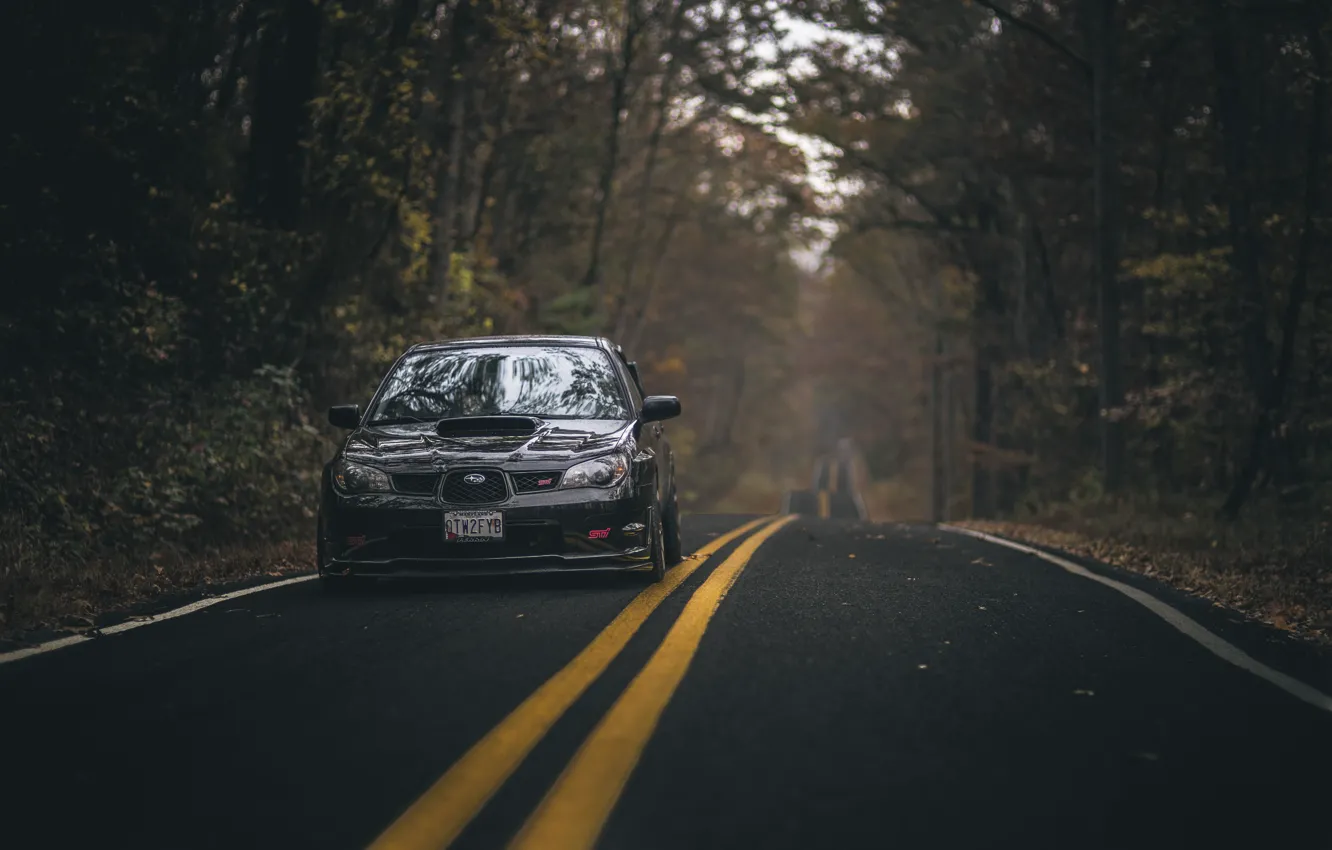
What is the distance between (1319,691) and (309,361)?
12779 millimetres

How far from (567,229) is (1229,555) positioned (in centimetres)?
2387

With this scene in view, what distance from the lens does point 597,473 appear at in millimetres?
8844

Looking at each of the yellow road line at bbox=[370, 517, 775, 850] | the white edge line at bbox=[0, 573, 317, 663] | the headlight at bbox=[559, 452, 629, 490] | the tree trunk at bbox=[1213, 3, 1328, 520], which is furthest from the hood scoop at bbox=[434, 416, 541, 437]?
the tree trunk at bbox=[1213, 3, 1328, 520]

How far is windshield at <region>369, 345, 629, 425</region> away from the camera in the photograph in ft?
32.5

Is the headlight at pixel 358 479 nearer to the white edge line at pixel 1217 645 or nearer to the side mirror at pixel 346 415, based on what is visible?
the side mirror at pixel 346 415

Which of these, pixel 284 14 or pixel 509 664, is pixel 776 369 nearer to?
pixel 284 14

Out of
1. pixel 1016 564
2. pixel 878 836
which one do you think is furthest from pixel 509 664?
pixel 1016 564

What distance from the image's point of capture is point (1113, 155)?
18.9 m

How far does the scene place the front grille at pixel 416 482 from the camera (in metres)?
8.68

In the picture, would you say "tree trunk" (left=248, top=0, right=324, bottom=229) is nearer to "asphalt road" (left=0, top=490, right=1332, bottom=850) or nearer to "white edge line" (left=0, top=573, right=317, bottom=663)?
"white edge line" (left=0, top=573, right=317, bottom=663)

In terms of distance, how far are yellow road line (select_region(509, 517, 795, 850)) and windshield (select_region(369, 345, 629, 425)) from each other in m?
3.01

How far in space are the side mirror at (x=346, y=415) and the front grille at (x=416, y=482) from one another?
1.23m

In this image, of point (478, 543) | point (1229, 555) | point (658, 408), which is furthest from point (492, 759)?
point (1229, 555)

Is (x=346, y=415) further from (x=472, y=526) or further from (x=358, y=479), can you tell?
(x=472, y=526)
